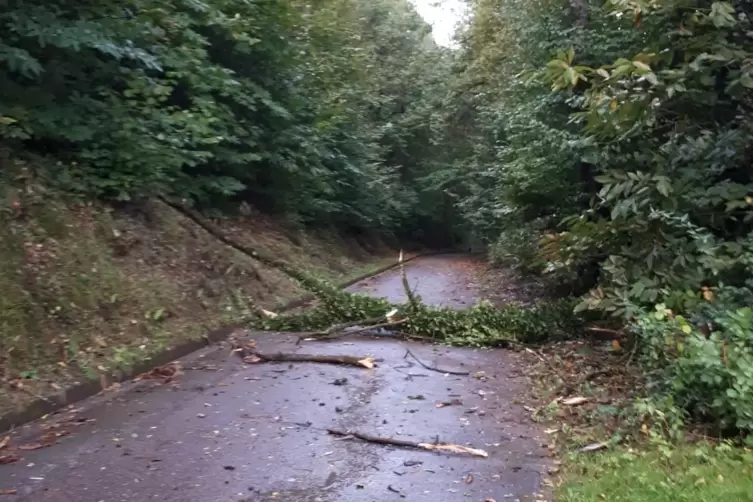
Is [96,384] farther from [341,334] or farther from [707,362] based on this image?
[707,362]

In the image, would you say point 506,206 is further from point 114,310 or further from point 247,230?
point 114,310

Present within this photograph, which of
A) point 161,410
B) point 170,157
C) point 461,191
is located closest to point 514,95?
point 170,157

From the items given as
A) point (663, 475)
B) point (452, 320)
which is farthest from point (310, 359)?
point (663, 475)

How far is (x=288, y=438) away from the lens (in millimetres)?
7176

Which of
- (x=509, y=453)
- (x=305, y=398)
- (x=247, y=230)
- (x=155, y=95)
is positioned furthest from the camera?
(x=247, y=230)

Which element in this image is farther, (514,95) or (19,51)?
(514,95)

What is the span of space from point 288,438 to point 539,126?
366 inches

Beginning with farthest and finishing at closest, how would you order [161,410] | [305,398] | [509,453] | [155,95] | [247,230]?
[247,230], [155,95], [305,398], [161,410], [509,453]

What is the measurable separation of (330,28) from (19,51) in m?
13.8

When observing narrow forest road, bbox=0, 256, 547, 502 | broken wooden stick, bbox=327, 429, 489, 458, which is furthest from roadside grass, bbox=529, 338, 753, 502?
broken wooden stick, bbox=327, 429, 489, 458

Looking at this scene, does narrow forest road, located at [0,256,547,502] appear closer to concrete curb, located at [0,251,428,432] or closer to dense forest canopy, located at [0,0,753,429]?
concrete curb, located at [0,251,428,432]

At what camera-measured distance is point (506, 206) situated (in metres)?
19.3

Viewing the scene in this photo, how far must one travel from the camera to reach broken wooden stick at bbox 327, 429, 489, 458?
6762 millimetres

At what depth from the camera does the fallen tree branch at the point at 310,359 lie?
10.4m
